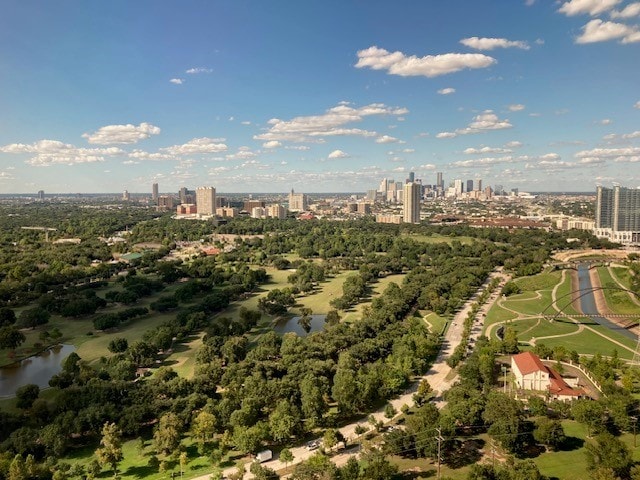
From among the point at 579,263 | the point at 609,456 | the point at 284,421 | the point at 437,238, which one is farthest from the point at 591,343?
the point at 437,238

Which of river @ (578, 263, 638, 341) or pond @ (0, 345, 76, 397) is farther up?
river @ (578, 263, 638, 341)

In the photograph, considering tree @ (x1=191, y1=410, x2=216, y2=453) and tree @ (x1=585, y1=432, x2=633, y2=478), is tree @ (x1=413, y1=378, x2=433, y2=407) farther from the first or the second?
tree @ (x1=191, y1=410, x2=216, y2=453)

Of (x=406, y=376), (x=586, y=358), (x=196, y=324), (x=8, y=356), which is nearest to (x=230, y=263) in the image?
(x=196, y=324)

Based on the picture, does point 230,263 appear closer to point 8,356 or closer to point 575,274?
point 8,356

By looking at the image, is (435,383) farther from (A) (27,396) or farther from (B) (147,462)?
(A) (27,396)

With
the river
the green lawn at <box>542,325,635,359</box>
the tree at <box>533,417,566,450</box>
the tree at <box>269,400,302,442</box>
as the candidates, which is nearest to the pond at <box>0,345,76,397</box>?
the tree at <box>269,400,302,442</box>

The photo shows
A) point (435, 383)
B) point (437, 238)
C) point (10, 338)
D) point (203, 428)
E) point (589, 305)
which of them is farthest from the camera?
point (437, 238)
